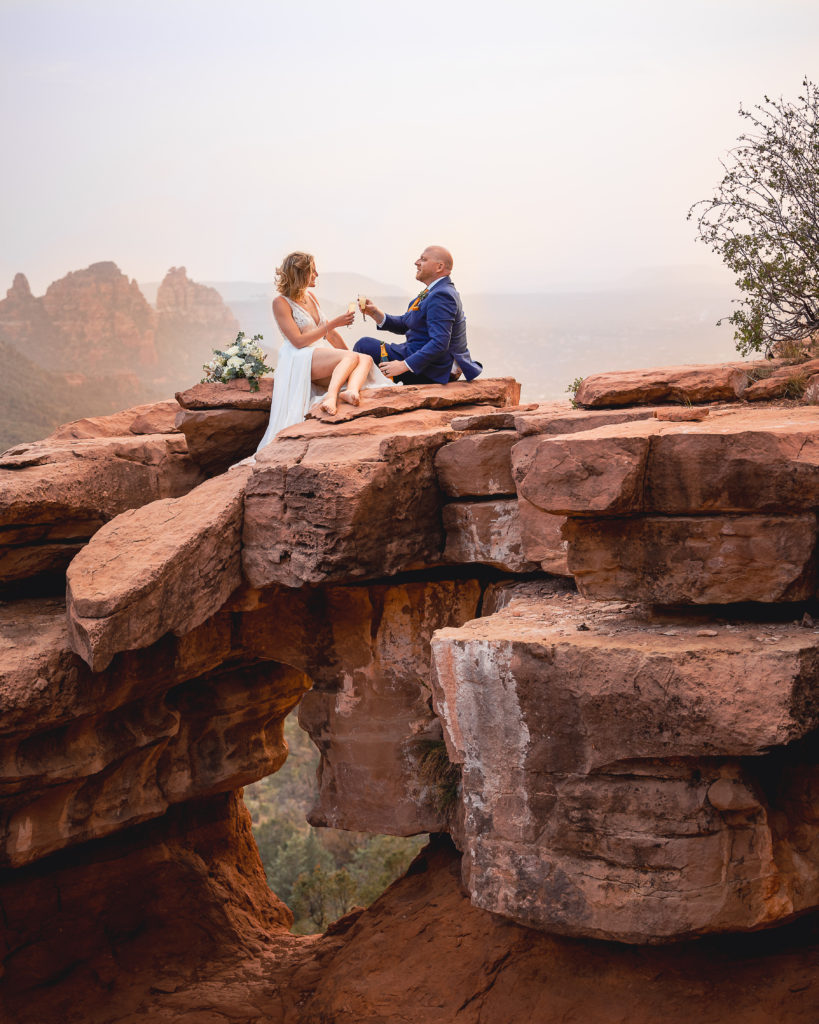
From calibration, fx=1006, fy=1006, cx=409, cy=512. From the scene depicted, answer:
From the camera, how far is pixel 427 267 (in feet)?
27.3

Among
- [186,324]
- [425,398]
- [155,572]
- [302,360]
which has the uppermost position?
[186,324]

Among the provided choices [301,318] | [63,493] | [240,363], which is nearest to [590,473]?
[301,318]

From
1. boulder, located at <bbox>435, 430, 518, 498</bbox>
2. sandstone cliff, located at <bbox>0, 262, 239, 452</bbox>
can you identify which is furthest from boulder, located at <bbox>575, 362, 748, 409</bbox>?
sandstone cliff, located at <bbox>0, 262, 239, 452</bbox>

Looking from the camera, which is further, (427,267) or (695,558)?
→ (427,267)

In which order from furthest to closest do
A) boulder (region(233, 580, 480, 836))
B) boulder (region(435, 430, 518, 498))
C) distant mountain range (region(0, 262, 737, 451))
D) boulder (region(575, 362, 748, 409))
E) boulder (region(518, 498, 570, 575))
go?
distant mountain range (region(0, 262, 737, 451)) → boulder (region(233, 580, 480, 836)) → boulder (region(435, 430, 518, 498)) → boulder (region(575, 362, 748, 409)) → boulder (region(518, 498, 570, 575))

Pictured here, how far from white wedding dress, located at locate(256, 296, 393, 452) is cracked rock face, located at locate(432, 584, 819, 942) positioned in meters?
3.40

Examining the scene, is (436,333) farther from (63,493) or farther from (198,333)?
(198,333)

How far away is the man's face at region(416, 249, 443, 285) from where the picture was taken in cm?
830

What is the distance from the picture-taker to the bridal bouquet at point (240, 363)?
9.08m

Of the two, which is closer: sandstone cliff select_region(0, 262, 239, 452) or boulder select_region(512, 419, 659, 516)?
boulder select_region(512, 419, 659, 516)

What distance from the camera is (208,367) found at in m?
9.33

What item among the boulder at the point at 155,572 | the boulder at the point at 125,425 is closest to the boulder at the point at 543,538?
the boulder at the point at 155,572

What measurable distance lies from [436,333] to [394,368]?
501 millimetres

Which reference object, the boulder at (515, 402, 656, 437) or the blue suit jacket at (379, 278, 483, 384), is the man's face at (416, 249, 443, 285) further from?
the boulder at (515, 402, 656, 437)
